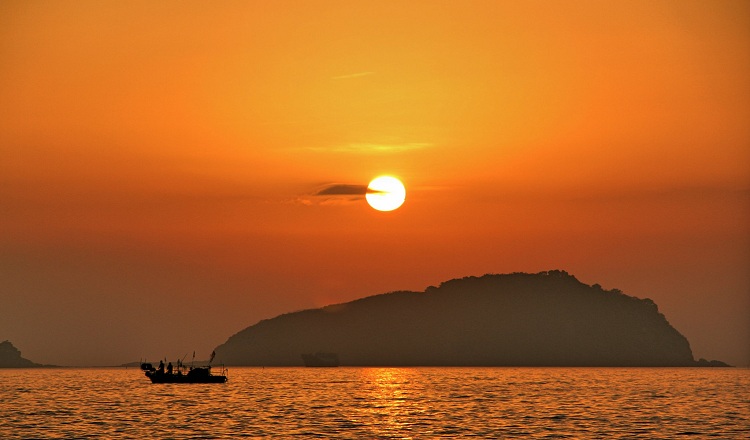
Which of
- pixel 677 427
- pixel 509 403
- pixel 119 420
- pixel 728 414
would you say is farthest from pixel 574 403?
pixel 119 420

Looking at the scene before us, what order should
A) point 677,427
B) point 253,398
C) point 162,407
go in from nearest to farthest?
point 677,427 → point 162,407 → point 253,398

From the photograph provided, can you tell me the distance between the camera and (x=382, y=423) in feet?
355

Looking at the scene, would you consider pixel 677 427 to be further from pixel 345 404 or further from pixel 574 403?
pixel 345 404

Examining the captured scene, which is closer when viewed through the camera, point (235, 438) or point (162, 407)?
point (235, 438)

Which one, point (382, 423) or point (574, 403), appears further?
point (574, 403)

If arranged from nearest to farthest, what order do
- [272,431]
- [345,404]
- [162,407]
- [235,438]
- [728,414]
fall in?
[235,438]
[272,431]
[728,414]
[162,407]
[345,404]

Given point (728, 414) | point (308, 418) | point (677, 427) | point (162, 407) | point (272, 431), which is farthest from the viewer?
point (162, 407)

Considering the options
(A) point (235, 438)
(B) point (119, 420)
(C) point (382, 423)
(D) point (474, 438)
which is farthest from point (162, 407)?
(D) point (474, 438)

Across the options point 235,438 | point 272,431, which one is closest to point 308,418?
point 272,431

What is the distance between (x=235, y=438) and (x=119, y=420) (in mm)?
27713

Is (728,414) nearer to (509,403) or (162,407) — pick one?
(509,403)

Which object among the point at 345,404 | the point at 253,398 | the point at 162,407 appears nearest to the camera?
the point at 162,407

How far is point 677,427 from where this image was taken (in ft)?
347

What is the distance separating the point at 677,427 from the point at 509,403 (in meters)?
42.8
